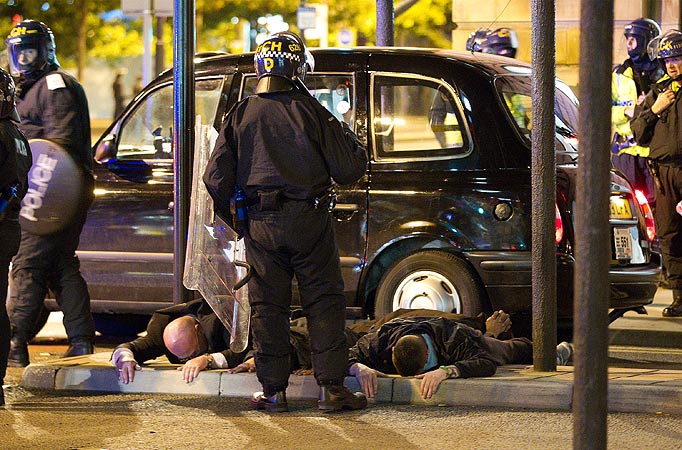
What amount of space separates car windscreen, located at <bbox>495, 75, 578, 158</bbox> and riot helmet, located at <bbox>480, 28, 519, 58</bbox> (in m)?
2.34

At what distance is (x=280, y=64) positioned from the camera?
6465 millimetres

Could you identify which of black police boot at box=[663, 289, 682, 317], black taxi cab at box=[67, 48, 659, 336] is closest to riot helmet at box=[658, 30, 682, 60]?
black taxi cab at box=[67, 48, 659, 336]

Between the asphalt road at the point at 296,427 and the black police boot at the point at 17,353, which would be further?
the black police boot at the point at 17,353

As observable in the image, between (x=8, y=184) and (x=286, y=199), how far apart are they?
1463 mm

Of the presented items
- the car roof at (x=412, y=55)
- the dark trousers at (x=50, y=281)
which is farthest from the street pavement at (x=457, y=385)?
the car roof at (x=412, y=55)

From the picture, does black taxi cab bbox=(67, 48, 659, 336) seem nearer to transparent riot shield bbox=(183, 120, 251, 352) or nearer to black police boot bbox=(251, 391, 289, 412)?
transparent riot shield bbox=(183, 120, 251, 352)

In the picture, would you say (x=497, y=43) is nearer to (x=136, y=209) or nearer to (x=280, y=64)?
(x=136, y=209)

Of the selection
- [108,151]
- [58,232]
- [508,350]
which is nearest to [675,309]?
[508,350]

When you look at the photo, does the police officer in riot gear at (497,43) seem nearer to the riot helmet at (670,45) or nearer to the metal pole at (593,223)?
the riot helmet at (670,45)

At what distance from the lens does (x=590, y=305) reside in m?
4.01

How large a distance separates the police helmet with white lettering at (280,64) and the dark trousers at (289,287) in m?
0.59

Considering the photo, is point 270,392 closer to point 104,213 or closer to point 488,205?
point 488,205

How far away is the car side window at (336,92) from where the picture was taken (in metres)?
8.45

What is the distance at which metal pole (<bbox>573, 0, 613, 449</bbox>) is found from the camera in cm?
398
